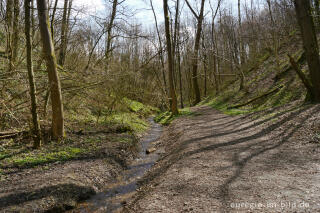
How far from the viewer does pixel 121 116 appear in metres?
13.9

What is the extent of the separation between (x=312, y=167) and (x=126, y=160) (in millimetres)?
5253

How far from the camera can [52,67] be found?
7.28 meters

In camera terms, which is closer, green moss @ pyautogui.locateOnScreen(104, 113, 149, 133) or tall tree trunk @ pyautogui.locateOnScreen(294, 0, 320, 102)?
tall tree trunk @ pyautogui.locateOnScreen(294, 0, 320, 102)

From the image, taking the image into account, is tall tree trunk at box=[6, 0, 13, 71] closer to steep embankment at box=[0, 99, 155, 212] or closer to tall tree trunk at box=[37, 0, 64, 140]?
tall tree trunk at box=[37, 0, 64, 140]

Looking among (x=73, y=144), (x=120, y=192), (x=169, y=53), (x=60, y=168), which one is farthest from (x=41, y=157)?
(x=169, y=53)

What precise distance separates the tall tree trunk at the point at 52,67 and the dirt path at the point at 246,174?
417 cm

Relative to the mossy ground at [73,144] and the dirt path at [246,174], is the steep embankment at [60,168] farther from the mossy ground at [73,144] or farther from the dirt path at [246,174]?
the dirt path at [246,174]

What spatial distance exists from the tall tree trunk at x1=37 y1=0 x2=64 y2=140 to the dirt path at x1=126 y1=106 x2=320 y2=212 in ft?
13.7

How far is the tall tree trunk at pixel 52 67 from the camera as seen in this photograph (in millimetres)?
7069

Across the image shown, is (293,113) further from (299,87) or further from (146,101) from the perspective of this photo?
(146,101)

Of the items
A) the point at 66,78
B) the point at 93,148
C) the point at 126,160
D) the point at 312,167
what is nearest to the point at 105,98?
the point at 66,78

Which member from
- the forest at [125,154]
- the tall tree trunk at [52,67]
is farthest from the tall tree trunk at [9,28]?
the tall tree trunk at [52,67]

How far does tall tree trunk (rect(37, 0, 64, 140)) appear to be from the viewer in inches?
278

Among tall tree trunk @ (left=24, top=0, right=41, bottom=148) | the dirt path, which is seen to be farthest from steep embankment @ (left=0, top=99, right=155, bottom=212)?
the dirt path
